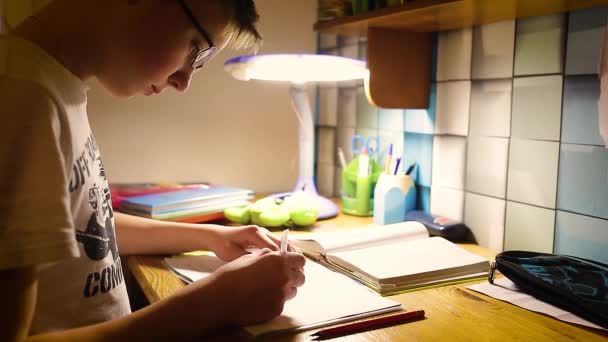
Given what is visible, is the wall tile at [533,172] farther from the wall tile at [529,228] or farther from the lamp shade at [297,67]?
the lamp shade at [297,67]

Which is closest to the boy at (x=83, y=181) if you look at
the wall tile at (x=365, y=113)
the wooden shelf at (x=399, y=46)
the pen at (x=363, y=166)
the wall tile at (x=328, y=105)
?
the wooden shelf at (x=399, y=46)

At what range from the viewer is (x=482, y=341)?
26.8 inches

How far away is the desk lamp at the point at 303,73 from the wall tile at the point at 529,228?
18.5 inches

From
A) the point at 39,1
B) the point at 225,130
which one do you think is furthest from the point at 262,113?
the point at 39,1

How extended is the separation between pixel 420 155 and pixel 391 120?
16cm

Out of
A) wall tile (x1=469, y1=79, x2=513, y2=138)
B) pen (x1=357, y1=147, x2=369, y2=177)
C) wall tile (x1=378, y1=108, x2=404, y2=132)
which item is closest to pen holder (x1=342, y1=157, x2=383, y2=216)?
pen (x1=357, y1=147, x2=369, y2=177)

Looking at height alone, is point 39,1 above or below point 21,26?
above

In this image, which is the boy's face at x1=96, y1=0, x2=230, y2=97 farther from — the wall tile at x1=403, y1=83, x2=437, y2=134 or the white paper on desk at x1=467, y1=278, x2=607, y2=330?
the wall tile at x1=403, y1=83, x2=437, y2=134

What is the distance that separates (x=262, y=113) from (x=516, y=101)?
887 millimetres

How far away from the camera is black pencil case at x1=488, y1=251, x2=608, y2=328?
2.43 ft

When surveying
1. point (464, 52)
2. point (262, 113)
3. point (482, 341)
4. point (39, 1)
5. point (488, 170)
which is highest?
point (39, 1)

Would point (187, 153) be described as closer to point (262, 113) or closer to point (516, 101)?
point (262, 113)

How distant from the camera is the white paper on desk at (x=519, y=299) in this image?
2.45 ft

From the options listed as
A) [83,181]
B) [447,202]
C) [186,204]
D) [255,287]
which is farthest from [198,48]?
[447,202]
